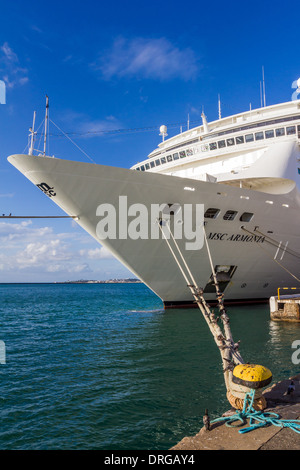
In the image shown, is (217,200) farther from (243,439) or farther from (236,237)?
(243,439)

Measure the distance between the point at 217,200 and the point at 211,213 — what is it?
0.78 m

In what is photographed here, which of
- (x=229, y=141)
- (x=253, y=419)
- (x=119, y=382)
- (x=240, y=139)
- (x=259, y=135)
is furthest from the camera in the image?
(x=229, y=141)

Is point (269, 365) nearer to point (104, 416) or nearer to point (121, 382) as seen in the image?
point (121, 382)

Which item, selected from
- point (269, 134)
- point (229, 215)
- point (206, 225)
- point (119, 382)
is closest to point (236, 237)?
point (229, 215)

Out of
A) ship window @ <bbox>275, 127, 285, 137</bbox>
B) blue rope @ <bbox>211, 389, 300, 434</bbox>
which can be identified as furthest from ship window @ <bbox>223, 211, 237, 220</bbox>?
blue rope @ <bbox>211, 389, 300, 434</bbox>

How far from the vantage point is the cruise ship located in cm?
1232

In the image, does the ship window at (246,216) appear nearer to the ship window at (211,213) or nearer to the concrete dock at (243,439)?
the ship window at (211,213)

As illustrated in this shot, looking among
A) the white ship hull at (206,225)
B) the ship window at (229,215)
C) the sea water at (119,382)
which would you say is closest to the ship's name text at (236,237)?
the white ship hull at (206,225)

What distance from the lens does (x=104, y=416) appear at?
18.7ft

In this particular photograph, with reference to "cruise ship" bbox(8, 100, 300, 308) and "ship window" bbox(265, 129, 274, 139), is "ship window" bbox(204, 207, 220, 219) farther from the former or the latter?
"ship window" bbox(265, 129, 274, 139)

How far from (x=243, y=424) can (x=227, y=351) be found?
5.17 ft

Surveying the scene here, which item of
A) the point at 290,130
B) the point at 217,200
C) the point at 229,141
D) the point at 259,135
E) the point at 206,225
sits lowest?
the point at 206,225

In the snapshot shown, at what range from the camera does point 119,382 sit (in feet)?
24.4
